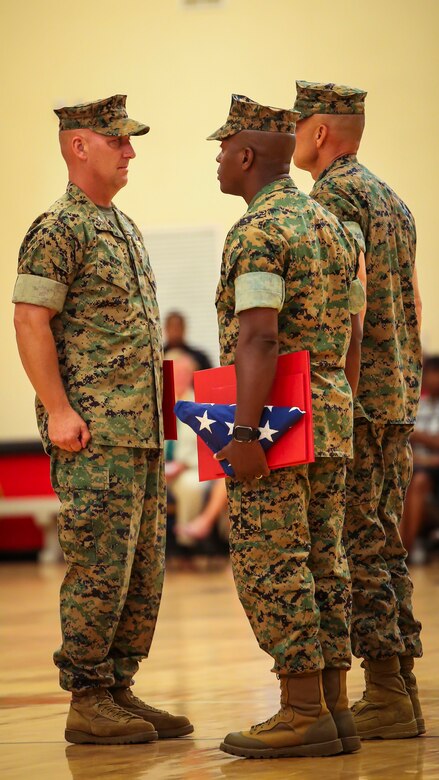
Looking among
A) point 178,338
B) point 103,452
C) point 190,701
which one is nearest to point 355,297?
point 103,452

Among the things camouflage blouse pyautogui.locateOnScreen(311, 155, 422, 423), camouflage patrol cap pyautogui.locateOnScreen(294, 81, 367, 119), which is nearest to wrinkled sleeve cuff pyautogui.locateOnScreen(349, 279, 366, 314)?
camouflage blouse pyautogui.locateOnScreen(311, 155, 422, 423)

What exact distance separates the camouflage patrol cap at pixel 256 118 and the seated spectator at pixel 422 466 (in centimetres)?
500

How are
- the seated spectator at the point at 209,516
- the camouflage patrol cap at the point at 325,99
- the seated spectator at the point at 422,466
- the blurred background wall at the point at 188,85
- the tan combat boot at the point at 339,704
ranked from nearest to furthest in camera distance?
1. the tan combat boot at the point at 339,704
2. the camouflage patrol cap at the point at 325,99
3. the seated spectator at the point at 422,466
4. the seated spectator at the point at 209,516
5. the blurred background wall at the point at 188,85

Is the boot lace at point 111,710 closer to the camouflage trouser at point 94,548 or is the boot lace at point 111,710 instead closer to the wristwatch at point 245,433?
the camouflage trouser at point 94,548

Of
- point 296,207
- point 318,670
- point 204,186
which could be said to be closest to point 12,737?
point 318,670

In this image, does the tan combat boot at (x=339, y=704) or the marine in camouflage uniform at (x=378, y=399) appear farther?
the marine in camouflage uniform at (x=378, y=399)

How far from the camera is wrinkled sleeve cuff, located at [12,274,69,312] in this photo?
9.81ft

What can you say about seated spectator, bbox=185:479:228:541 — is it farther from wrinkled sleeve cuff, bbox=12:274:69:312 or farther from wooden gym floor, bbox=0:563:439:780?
wrinkled sleeve cuff, bbox=12:274:69:312

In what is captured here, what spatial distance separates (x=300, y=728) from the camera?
8.79 feet

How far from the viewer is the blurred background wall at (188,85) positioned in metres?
8.98

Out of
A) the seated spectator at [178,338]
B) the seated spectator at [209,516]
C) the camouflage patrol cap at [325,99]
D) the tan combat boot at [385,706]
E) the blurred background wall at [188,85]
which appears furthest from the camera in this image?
the blurred background wall at [188,85]

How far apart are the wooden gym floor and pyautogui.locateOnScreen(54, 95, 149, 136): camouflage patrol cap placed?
149 centimetres

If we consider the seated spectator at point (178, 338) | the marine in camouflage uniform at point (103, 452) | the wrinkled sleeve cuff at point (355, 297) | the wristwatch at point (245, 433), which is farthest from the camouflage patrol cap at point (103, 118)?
the seated spectator at point (178, 338)

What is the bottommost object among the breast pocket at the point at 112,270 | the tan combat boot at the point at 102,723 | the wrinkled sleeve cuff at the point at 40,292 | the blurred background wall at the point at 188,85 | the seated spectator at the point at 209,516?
the tan combat boot at the point at 102,723
